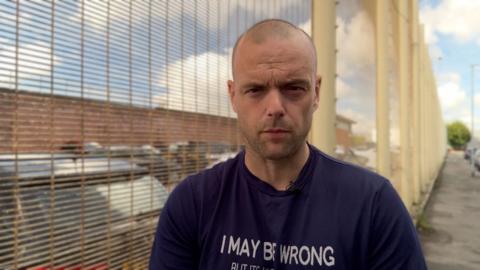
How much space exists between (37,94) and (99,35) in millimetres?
529

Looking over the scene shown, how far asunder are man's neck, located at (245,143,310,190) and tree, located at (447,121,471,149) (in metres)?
88.6

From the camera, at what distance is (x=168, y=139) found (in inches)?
110

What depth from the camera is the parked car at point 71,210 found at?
178 centimetres

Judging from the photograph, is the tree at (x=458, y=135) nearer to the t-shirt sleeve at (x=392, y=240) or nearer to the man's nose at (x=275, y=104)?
the t-shirt sleeve at (x=392, y=240)

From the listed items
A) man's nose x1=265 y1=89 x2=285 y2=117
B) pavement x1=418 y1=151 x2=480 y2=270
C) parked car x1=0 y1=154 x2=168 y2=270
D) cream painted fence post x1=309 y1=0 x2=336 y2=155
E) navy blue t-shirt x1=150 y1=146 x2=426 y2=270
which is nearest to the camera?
navy blue t-shirt x1=150 y1=146 x2=426 y2=270

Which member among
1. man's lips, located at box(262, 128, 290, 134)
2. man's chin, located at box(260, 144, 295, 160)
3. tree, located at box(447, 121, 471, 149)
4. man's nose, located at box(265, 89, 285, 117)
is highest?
tree, located at box(447, 121, 471, 149)

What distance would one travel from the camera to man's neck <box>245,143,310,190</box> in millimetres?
1502

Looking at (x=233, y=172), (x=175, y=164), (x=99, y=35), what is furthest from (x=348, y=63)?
(x=233, y=172)

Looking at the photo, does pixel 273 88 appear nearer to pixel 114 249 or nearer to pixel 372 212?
pixel 372 212

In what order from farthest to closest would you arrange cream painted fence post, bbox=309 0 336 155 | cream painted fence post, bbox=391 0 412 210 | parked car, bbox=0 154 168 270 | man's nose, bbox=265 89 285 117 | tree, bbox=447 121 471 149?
tree, bbox=447 121 471 149
cream painted fence post, bbox=391 0 412 210
cream painted fence post, bbox=309 0 336 155
parked car, bbox=0 154 168 270
man's nose, bbox=265 89 285 117

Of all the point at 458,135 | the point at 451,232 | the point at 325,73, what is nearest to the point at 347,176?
the point at 325,73

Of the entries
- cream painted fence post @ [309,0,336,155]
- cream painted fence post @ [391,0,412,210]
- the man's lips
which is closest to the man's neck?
the man's lips

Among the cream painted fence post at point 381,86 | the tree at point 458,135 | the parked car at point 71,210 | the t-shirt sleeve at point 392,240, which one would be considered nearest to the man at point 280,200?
the t-shirt sleeve at point 392,240

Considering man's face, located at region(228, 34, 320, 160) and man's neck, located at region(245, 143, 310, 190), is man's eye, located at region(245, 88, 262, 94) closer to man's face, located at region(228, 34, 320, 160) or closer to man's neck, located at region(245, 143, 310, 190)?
man's face, located at region(228, 34, 320, 160)
